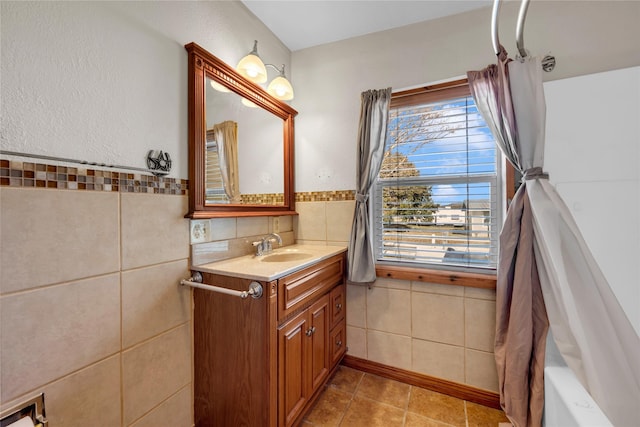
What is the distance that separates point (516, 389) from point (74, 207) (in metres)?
2.05

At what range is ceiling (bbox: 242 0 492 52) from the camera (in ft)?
5.25

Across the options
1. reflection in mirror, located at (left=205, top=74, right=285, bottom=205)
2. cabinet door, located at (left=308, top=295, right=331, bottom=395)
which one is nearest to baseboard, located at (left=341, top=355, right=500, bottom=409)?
cabinet door, located at (left=308, top=295, right=331, bottom=395)

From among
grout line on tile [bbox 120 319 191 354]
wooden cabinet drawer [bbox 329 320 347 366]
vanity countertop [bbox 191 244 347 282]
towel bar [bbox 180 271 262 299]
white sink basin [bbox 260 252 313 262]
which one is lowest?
wooden cabinet drawer [bbox 329 320 347 366]

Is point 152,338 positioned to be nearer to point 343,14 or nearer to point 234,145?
point 234,145

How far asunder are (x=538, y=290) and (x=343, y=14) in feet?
6.55

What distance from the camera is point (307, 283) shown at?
1.38 m

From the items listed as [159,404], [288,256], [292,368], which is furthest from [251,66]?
[159,404]

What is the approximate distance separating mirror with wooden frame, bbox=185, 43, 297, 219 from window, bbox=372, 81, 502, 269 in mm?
775

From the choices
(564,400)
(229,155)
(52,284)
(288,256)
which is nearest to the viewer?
(52,284)

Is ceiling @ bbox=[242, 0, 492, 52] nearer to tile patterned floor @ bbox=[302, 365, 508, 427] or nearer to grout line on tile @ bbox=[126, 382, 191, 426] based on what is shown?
grout line on tile @ bbox=[126, 382, 191, 426]

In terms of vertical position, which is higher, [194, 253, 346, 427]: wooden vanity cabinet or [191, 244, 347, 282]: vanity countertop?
[191, 244, 347, 282]: vanity countertop

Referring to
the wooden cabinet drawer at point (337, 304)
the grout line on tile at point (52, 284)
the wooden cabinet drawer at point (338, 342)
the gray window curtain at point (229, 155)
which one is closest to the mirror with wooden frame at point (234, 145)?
the gray window curtain at point (229, 155)

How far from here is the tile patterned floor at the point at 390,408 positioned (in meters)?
1.42

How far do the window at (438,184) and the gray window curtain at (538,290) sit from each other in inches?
8.5
